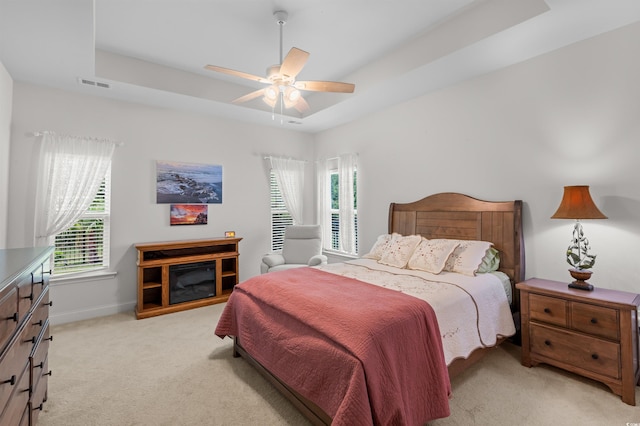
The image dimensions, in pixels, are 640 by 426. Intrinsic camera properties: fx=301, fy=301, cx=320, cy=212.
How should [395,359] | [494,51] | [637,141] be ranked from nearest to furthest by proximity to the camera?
[395,359], [637,141], [494,51]

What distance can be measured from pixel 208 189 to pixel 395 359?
378cm

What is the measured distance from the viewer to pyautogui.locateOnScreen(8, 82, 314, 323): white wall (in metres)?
3.40

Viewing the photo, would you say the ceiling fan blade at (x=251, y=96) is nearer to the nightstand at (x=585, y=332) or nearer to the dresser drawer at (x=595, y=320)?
the nightstand at (x=585, y=332)

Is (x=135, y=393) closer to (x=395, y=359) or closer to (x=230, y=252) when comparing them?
(x=395, y=359)

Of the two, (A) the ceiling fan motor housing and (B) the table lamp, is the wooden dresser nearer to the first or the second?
(A) the ceiling fan motor housing

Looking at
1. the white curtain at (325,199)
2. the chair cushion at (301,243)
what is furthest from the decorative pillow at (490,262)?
the white curtain at (325,199)

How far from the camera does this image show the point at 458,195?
3.50 m

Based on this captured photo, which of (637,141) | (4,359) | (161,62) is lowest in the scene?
(4,359)

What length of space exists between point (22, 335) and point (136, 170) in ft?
10.0

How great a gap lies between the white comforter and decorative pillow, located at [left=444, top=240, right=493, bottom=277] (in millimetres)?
84

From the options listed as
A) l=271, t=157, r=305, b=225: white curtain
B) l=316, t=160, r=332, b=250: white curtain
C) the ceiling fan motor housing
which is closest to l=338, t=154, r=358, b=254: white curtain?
l=316, t=160, r=332, b=250: white curtain

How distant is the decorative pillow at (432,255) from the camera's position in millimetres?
2947

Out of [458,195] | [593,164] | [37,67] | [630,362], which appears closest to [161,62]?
[37,67]

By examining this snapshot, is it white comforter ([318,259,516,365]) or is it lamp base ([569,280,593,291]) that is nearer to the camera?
white comforter ([318,259,516,365])
